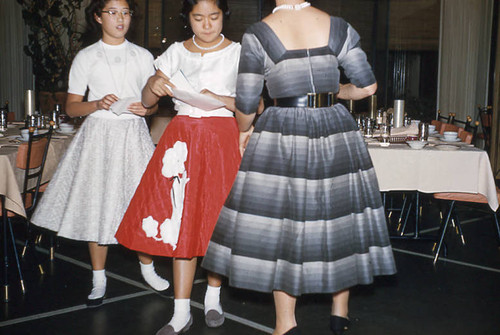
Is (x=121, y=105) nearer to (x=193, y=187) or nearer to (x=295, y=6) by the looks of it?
(x=193, y=187)

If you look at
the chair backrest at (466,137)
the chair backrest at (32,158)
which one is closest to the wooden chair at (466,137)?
the chair backrest at (466,137)

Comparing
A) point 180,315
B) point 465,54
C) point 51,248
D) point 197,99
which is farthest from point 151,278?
point 465,54

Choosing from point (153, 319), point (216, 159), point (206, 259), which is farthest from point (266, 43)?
point (153, 319)

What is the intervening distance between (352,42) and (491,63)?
700cm

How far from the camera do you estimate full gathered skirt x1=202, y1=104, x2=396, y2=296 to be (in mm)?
2176

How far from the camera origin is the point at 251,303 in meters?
3.20

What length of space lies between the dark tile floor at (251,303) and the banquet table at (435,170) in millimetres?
577

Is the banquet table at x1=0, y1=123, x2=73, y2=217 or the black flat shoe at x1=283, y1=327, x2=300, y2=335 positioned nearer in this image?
the black flat shoe at x1=283, y1=327, x2=300, y2=335

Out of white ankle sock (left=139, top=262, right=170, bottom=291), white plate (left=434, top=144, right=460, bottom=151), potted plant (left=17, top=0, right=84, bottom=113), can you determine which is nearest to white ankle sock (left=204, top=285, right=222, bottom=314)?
white ankle sock (left=139, top=262, right=170, bottom=291)

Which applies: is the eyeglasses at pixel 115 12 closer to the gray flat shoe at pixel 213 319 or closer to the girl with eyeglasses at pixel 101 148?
the girl with eyeglasses at pixel 101 148

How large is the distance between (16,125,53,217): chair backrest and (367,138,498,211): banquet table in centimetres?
217

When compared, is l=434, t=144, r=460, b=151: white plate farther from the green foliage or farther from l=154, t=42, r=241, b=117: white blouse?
the green foliage

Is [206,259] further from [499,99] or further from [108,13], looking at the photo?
[499,99]

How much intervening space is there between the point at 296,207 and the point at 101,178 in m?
1.26
